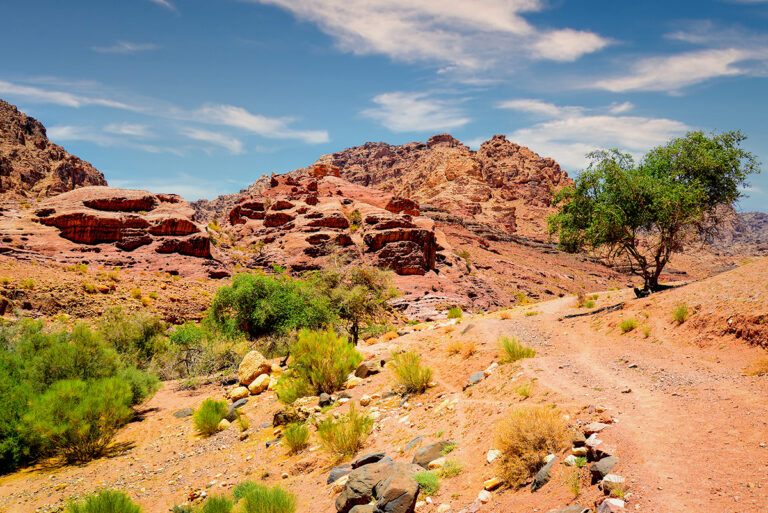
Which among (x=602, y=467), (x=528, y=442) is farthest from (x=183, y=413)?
(x=602, y=467)

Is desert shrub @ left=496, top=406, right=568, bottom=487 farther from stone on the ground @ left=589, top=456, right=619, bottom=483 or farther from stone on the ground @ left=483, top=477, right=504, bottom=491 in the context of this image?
stone on the ground @ left=589, top=456, right=619, bottom=483

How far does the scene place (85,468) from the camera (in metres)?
9.92

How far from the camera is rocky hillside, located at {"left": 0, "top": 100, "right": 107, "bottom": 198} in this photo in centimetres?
7044

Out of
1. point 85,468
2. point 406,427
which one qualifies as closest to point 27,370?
point 85,468

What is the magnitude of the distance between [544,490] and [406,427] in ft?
13.3

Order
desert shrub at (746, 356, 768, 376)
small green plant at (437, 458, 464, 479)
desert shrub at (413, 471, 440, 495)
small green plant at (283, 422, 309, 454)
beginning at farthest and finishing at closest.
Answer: small green plant at (283, 422, 309, 454), desert shrub at (746, 356, 768, 376), small green plant at (437, 458, 464, 479), desert shrub at (413, 471, 440, 495)

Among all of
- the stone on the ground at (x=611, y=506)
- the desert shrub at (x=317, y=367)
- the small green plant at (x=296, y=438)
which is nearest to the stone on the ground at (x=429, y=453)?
the stone on the ground at (x=611, y=506)

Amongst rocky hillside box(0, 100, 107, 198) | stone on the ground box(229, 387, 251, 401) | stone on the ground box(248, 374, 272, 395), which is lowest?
stone on the ground box(229, 387, 251, 401)

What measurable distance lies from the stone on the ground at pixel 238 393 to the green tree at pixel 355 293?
23.0ft

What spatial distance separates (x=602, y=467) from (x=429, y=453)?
2.89 meters

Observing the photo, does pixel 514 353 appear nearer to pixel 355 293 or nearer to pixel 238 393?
pixel 238 393

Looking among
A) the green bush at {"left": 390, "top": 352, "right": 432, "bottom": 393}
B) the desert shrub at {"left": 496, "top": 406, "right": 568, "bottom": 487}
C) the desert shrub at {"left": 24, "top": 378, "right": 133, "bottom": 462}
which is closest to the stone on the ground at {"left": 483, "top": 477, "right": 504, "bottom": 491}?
the desert shrub at {"left": 496, "top": 406, "right": 568, "bottom": 487}

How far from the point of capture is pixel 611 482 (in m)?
3.93

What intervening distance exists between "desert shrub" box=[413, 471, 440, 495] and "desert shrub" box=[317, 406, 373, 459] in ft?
8.25
